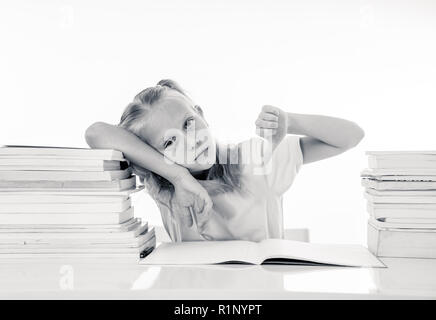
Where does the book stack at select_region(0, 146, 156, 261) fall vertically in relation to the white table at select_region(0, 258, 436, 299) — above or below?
above

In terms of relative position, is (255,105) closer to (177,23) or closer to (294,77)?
(294,77)

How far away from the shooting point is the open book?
2.84 feet

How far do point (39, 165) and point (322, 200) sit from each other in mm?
1533

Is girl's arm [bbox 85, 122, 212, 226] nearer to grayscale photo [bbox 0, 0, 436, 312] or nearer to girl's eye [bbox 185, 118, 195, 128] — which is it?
grayscale photo [bbox 0, 0, 436, 312]

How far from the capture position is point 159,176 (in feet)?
4.03

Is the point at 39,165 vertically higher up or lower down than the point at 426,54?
lower down

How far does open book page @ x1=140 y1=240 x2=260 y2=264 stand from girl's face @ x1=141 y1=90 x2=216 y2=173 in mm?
199

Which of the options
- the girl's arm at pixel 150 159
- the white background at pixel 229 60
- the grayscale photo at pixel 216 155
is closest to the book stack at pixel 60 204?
the grayscale photo at pixel 216 155

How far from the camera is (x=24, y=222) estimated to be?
3.08 feet

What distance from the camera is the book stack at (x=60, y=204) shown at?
36.6 inches

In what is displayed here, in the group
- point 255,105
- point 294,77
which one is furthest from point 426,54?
point 255,105

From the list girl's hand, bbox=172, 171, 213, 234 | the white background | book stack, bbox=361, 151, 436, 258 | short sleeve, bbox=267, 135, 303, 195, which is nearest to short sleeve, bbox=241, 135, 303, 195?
short sleeve, bbox=267, 135, 303, 195
